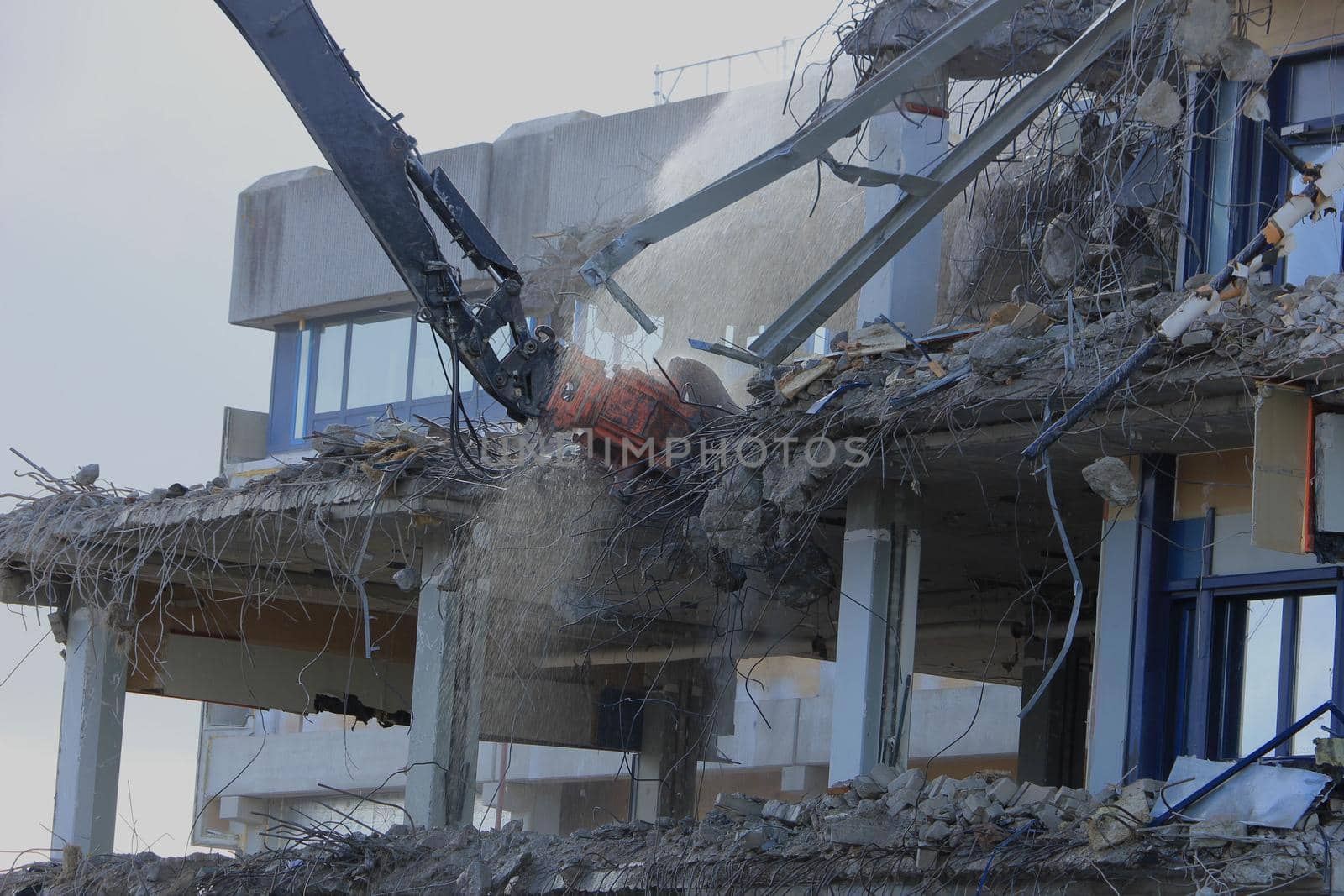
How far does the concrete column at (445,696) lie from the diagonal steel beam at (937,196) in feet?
11.6

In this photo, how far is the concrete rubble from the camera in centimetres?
1018

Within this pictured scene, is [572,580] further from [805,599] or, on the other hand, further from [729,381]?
[729,381]

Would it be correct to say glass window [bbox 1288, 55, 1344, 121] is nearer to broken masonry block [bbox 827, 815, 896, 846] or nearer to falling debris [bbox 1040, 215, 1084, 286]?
falling debris [bbox 1040, 215, 1084, 286]

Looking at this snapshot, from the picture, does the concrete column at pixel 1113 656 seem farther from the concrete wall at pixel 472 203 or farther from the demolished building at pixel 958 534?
the concrete wall at pixel 472 203

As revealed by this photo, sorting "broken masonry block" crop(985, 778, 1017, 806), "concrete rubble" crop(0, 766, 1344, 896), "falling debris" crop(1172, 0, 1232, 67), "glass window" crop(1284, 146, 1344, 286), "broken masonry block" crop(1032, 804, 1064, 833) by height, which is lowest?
"concrete rubble" crop(0, 766, 1344, 896)

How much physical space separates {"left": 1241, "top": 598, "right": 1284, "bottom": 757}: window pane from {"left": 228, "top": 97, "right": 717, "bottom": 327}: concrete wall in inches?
506

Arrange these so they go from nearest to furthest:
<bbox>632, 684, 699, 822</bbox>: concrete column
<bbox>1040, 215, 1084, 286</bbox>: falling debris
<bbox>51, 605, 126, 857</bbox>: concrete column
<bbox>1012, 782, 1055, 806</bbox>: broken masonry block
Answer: <bbox>1012, 782, 1055, 806</bbox>: broken masonry block, <bbox>1040, 215, 1084, 286</bbox>: falling debris, <bbox>51, 605, 126, 857</bbox>: concrete column, <bbox>632, 684, 699, 822</bbox>: concrete column

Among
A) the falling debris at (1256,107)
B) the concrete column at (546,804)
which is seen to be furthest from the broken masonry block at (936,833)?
the concrete column at (546,804)

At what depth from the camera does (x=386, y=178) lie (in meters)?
12.1

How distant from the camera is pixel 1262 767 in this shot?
10562 millimetres

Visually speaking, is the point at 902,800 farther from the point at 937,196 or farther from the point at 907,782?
the point at 937,196

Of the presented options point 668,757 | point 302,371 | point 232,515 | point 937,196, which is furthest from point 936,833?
point 302,371

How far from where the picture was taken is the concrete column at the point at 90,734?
17109mm

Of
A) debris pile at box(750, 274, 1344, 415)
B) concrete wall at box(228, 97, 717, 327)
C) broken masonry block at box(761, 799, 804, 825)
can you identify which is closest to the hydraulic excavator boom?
debris pile at box(750, 274, 1344, 415)
